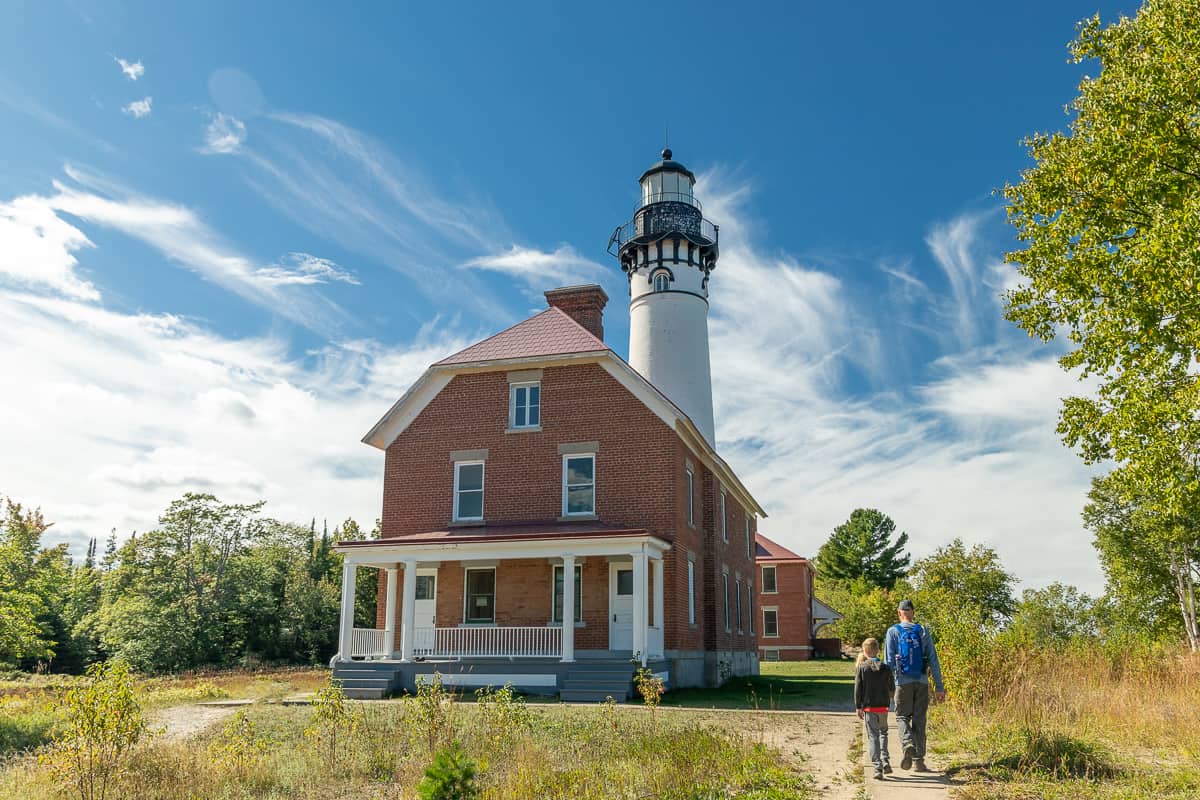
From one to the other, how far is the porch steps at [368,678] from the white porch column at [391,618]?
0.73 meters

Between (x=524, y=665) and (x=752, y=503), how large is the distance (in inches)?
684

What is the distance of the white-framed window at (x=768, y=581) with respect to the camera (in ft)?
160

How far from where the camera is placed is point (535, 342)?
24.9 m

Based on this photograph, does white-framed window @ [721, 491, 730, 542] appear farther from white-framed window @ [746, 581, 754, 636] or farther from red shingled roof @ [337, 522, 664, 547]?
red shingled roof @ [337, 522, 664, 547]

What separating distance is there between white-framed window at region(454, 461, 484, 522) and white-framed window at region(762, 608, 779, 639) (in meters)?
28.8

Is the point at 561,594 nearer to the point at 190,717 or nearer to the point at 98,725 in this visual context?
the point at 190,717

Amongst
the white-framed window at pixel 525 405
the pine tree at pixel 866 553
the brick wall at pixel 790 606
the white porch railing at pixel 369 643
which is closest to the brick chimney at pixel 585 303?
the white-framed window at pixel 525 405

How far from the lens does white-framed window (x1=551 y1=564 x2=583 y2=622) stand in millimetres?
22291

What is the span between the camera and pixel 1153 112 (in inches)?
600

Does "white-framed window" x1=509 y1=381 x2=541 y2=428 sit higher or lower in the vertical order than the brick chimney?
lower

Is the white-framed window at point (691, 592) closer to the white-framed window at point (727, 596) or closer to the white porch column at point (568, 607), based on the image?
the white-framed window at point (727, 596)

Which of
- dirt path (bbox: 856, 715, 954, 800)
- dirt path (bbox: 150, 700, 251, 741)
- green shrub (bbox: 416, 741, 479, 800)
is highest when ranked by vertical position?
green shrub (bbox: 416, 741, 479, 800)

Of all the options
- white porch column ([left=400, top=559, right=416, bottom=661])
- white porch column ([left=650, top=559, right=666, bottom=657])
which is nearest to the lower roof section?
white porch column ([left=650, top=559, right=666, bottom=657])

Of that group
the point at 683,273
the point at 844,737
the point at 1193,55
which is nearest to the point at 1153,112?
the point at 1193,55
